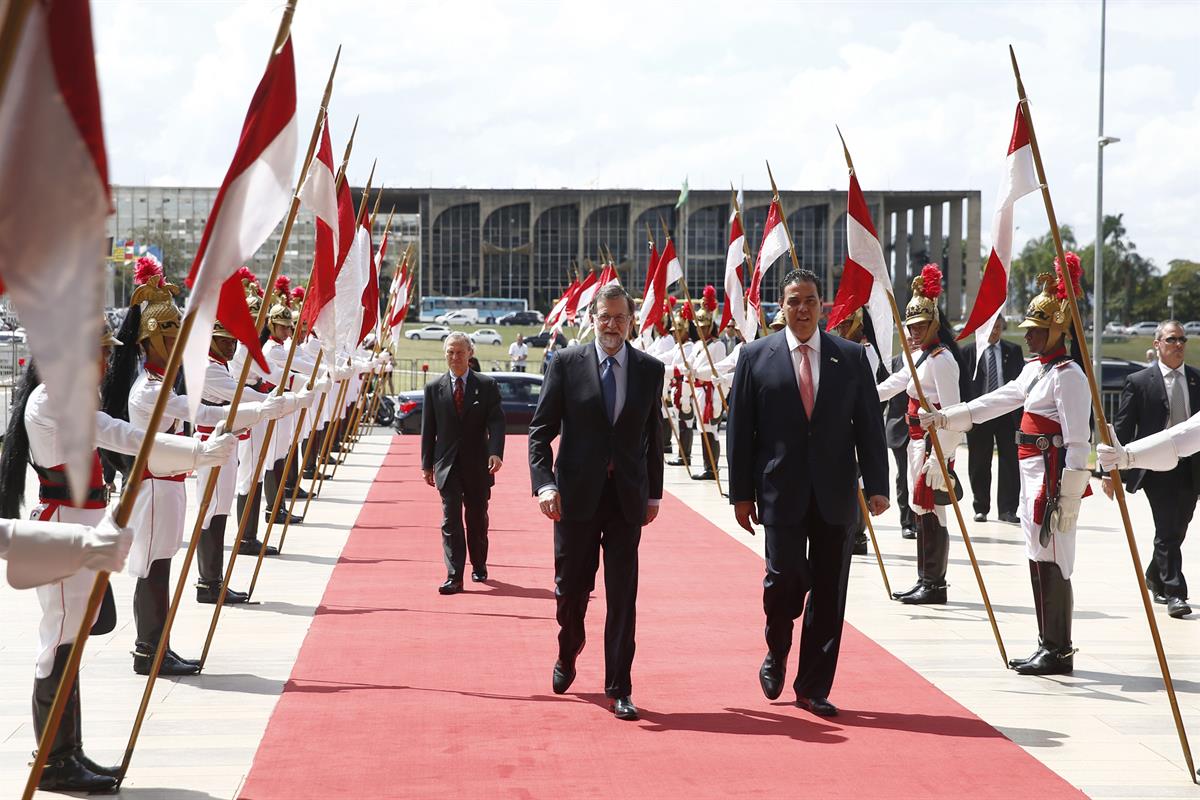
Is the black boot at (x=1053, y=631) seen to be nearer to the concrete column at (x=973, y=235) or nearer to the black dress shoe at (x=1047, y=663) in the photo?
the black dress shoe at (x=1047, y=663)

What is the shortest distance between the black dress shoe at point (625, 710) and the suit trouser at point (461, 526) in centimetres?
412

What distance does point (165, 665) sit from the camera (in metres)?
7.87

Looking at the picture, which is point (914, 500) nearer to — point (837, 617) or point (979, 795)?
point (837, 617)

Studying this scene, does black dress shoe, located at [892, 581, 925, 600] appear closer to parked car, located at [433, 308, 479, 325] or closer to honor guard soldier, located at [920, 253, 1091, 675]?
honor guard soldier, located at [920, 253, 1091, 675]

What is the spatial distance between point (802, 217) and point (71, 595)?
105 meters

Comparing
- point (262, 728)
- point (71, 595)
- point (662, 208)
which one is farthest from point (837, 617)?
point (662, 208)

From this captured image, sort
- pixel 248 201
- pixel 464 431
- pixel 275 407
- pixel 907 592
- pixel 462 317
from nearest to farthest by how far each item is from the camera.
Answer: pixel 248 201 < pixel 275 407 < pixel 907 592 < pixel 464 431 < pixel 462 317

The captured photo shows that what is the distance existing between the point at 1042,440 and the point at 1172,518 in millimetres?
2826

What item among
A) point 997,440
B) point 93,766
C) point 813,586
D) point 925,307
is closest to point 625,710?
point 813,586

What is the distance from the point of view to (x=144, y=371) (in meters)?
7.74

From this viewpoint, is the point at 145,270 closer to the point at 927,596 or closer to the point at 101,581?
the point at 101,581

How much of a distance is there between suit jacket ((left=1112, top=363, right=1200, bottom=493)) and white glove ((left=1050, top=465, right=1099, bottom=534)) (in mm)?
2835

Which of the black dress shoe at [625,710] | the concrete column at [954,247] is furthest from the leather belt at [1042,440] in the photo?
the concrete column at [954,247]

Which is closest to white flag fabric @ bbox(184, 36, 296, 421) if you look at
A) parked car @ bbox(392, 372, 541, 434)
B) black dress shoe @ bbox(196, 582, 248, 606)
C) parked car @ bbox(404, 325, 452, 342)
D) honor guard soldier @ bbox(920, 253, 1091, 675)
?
honor guard soldier @ bbox(920, 253, 1091, 675)
